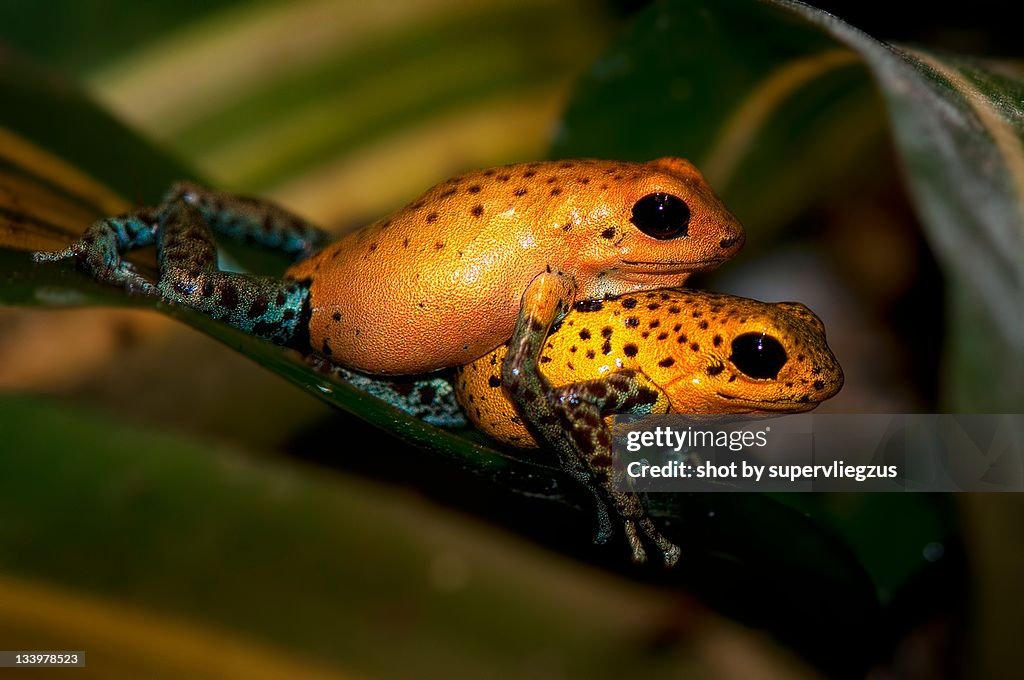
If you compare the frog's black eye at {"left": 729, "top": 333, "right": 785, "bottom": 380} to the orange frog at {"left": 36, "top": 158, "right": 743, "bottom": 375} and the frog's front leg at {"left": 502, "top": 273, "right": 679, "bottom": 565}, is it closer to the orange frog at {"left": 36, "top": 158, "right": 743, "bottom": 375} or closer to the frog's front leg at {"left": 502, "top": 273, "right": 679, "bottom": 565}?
the orange frog at {"left": 36, "top": 158, "right": 743, "bottom": 375}

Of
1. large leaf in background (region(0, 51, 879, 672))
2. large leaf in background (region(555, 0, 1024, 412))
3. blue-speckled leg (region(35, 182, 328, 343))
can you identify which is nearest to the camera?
large leaf in background (region(555, 0, 1024, 412))

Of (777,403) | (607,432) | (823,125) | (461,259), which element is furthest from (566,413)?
(823,125)

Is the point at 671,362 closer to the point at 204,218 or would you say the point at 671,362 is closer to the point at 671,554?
the point at 671,554

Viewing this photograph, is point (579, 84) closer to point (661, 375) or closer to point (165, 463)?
point (661, 375)

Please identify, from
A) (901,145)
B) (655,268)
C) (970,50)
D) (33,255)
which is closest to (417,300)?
(655,268)

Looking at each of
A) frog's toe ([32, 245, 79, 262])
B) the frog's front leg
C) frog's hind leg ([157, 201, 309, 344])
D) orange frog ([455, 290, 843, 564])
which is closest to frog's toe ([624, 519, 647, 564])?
the frog's front leg
